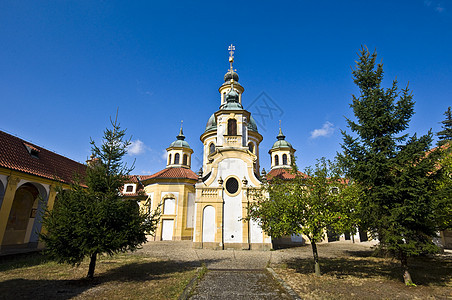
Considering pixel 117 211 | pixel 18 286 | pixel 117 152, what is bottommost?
pixel 18 286

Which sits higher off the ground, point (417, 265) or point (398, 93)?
point (398, 93)

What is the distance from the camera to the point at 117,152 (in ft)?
37.5

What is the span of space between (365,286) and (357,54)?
1112cm

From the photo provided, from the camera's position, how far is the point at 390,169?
33.9ft

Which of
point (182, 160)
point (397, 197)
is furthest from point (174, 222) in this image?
point (397, 197)

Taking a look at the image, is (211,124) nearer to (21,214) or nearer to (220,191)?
(220,191)

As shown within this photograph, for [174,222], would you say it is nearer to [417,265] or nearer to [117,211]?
[117,211]

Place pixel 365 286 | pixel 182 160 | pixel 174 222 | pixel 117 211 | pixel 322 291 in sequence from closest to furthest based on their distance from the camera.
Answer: pixel 322 291, pixel 365 286, pixel 117 211, pixel 174 222, pixel 182 160

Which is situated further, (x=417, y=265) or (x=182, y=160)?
(x=182, y=160)

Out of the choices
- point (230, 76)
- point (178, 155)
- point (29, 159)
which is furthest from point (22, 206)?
point (230, 76)

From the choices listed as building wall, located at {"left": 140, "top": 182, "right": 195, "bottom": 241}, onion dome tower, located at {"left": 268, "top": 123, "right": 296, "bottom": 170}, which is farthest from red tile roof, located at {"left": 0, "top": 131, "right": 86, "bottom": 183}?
onion dome tower, located at {"left": 268, "top": 123, "right": 296, "bottom": 170}

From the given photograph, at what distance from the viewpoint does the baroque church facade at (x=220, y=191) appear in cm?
2141

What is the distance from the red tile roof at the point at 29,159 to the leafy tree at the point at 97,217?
27.3ft

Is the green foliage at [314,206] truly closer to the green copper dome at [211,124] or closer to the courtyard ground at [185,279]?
the courtyard ground at [185,279]
